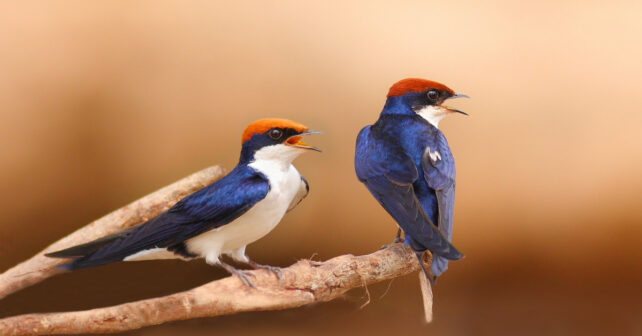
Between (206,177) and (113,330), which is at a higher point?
(206,177)

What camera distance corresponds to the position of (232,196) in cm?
209

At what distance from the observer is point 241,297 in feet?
6.84

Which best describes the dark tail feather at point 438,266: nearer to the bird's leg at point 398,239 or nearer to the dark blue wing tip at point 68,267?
the bird's leg at point 398,239

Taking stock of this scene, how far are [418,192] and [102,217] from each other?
118 centimetres

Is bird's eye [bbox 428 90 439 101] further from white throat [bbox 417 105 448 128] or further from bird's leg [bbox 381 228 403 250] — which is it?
bird's leg [bbox 381 228 403 250]

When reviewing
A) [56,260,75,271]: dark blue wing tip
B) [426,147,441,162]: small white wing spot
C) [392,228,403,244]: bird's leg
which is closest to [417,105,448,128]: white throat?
[426,147,441,162]: small white wing spot

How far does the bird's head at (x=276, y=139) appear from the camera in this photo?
2115 millimetres

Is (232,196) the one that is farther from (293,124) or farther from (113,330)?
(113,330)

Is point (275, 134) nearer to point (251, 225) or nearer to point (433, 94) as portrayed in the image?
point (251, 225)

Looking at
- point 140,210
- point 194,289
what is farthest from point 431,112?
point 140,210

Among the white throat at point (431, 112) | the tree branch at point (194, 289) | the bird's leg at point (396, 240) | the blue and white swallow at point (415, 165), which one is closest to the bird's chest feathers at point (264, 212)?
the tree branch at point (194, 289)

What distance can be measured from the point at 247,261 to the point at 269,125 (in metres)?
0.44

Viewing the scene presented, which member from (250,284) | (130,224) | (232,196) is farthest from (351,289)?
(130,224)

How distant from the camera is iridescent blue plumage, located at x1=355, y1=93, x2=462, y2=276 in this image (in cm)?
197
